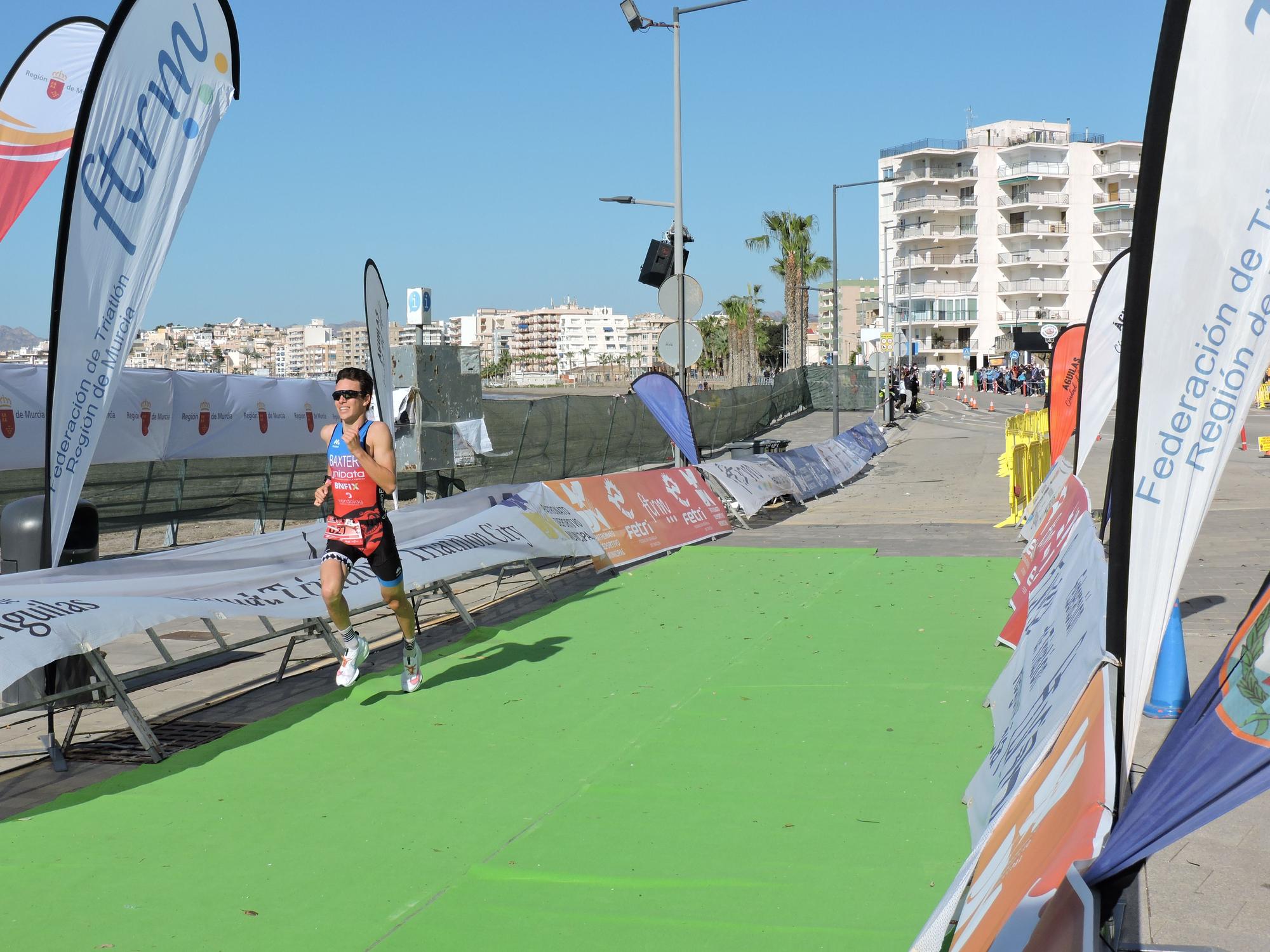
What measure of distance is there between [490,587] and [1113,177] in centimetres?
10964

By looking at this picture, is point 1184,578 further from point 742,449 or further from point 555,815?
point 742,449

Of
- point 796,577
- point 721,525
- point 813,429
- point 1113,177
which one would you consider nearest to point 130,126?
point 796,577

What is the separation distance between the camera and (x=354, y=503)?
7160 mm

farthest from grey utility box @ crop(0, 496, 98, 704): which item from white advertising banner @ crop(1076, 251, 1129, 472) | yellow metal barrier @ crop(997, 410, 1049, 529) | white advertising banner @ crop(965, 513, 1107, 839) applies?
yellow metal barrier @ crop(997, 410, 1049, 529)

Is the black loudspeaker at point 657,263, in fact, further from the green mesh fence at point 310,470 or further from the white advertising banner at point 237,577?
the white advertising banner at point 237,577

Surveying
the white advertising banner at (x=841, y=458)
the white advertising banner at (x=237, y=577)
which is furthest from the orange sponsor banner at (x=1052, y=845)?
the white advertising banner at (x=841, y=458)

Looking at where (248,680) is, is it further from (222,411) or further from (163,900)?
(222,411)

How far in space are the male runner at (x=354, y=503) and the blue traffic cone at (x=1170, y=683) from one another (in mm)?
4491

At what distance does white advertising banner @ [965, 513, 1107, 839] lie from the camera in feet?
12.9

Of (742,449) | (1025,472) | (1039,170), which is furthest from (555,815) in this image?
(1039,170)

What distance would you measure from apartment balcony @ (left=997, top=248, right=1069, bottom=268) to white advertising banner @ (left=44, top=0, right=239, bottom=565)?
108 meters

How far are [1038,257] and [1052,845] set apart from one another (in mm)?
112047

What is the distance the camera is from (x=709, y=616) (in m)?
10.1

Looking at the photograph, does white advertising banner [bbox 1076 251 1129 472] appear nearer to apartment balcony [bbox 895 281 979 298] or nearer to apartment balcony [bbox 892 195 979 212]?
apartment balcony [bbox 895 281 979 298]
